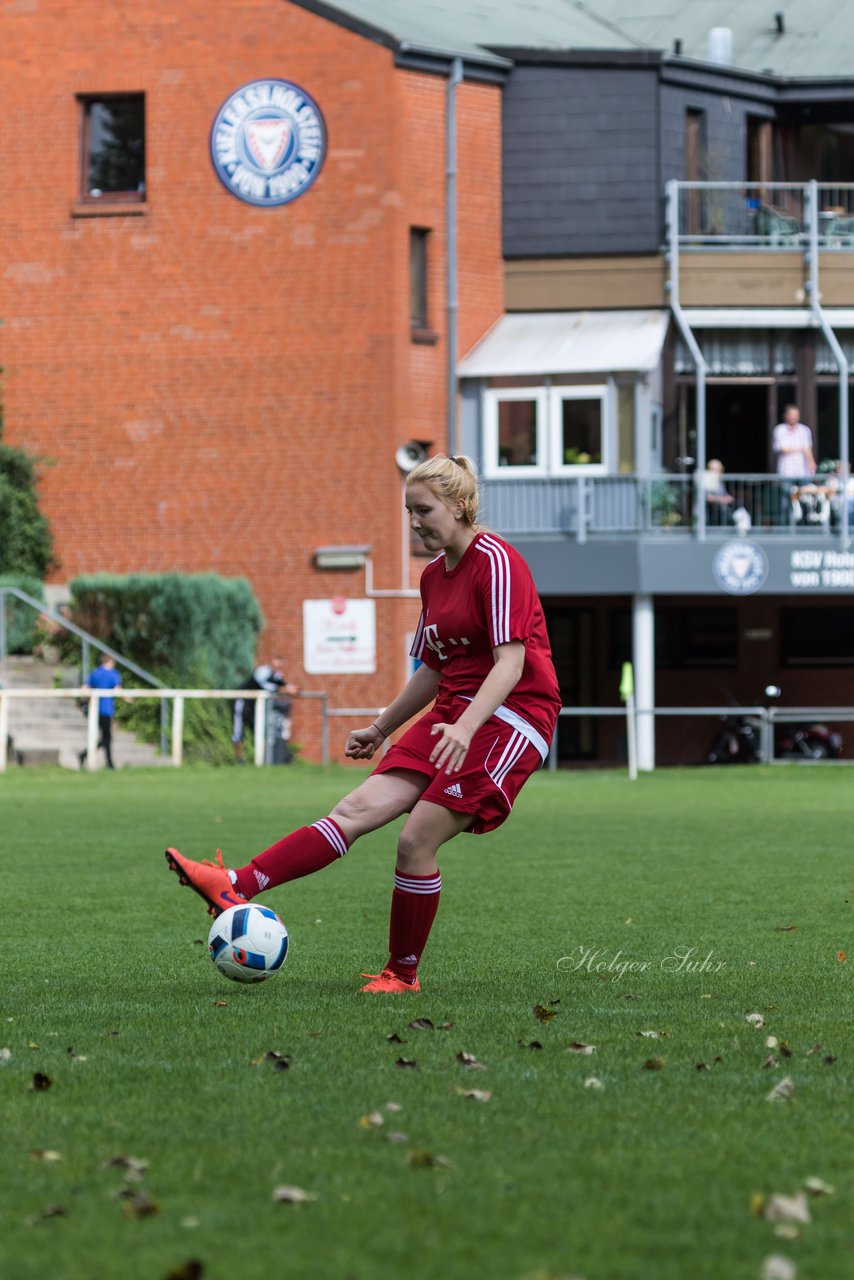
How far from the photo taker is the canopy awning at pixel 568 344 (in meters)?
35.2

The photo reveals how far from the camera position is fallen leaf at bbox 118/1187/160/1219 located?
436 centimetres

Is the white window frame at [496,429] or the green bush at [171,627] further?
the white window frame at [496,429]

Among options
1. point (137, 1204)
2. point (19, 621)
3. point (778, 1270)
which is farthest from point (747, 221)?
point (778, 1270)

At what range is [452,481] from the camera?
7535 millimetres

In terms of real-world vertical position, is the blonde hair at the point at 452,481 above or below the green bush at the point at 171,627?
above

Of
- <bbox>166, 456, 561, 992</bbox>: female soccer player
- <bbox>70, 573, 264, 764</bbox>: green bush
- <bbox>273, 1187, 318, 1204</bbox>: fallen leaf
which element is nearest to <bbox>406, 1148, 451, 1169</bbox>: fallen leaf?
<bbox>273, 1187, 318, 1204</bbox>: fallen leaf

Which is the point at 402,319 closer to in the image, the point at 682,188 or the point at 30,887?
the point at 682,188

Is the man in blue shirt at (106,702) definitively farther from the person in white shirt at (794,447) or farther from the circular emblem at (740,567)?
the person in white shirt at (794,447)

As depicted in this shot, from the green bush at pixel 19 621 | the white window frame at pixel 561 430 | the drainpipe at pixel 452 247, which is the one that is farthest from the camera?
the white window frame at pixel 561 430

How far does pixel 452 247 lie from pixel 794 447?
6.70 m

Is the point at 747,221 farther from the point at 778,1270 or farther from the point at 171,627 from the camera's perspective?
the point at 778,1270

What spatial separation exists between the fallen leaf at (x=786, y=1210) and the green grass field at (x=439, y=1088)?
1.2 inches

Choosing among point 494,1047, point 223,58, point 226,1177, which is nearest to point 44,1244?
point 226,1177

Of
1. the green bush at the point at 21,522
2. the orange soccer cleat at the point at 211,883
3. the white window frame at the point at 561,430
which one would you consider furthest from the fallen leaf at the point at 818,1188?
the green bush at the point at 21,522
